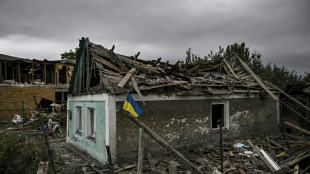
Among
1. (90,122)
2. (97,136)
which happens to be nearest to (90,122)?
(90,122)

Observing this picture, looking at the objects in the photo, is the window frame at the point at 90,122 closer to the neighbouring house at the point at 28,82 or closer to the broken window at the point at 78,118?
the broken window at the point at 78,118

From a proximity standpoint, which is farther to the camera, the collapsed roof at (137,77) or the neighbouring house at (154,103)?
the collapsed roof at (137,77)

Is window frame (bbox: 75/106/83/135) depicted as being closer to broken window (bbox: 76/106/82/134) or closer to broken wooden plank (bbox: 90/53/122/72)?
broken window (bbox: 76/106/82/134)

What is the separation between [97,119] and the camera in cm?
807

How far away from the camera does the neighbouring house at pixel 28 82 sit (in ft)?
66.6

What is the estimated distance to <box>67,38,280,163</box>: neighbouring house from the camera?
7.31 metres

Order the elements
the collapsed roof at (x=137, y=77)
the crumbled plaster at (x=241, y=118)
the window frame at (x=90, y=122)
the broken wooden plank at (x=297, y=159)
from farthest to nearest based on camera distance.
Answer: the crumbled plaster at (x=241, y=118)
the window frame at (x=90, y=122)
the collapsed roof at (x=137, y=77)
the broken wooden plank at (x=297, y=159)

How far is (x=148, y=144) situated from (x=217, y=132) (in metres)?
3.88

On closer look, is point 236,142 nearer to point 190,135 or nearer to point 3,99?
point 190,135

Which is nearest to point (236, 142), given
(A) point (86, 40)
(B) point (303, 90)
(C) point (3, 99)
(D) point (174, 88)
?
(D) point (174, 88)

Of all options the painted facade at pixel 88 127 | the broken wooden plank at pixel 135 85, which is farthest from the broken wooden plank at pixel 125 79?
Result: the painted facade at pixel 88 127

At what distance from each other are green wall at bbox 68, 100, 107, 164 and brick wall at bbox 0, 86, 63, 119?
1267 centimetres

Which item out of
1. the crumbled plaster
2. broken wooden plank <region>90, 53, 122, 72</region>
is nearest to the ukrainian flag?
broken wooden plank <region>90, 53, 122, 72</region>

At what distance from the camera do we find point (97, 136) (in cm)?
807
